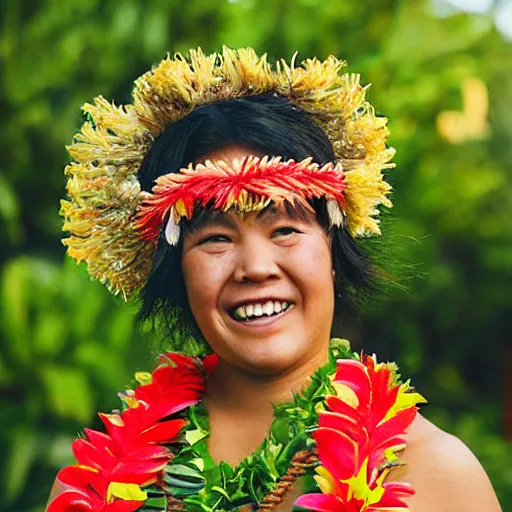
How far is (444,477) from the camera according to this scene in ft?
7.66

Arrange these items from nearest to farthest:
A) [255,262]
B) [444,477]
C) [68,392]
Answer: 1. [444,477]
2. [255,262]
3. [68,392]

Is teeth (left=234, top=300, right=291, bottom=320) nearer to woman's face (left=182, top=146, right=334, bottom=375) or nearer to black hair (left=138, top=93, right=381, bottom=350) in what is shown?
woman's face (left=182, top=146, right=334, bottom=375)

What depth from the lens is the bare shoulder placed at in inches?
91.4

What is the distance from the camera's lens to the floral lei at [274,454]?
7.78 feet

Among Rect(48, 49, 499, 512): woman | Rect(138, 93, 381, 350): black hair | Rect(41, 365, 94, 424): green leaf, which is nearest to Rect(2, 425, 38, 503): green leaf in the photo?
Rect(41, 365, 94, 424): green leaf

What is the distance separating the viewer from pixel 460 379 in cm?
1076

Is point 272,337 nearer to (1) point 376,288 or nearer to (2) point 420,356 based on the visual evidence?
(1) point 376,288

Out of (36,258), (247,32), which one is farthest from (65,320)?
(247,32)

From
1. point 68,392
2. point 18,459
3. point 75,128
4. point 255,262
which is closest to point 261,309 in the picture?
point 255,262

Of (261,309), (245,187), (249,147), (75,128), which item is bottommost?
(261,309)

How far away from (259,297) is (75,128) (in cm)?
486

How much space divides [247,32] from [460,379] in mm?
4752

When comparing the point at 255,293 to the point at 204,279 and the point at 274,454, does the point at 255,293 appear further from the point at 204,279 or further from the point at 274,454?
the point at 274,454

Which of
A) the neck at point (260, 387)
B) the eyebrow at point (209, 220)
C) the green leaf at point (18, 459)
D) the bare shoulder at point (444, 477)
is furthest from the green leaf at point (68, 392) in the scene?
the bare shoulder at point (444, 477)
